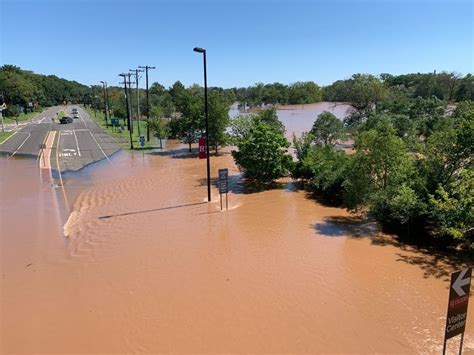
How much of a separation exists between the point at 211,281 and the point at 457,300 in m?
6.44

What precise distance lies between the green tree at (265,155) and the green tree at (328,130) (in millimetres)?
6715

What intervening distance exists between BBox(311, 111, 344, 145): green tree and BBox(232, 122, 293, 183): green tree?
22.0 ft

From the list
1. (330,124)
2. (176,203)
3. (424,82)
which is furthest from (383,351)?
(424,82)

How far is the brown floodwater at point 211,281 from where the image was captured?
8.25 meters

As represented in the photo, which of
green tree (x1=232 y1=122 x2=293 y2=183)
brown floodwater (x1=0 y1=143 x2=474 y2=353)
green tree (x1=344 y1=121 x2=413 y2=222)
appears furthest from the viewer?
green tree (x1=232 y1=122 x2=293 y2=183)

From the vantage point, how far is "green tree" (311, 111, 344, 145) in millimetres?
26797

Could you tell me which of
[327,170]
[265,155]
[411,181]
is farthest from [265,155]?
[411,181]

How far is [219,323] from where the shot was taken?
345 inches

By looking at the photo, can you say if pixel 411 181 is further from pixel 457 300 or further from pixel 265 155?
pixel 457 300

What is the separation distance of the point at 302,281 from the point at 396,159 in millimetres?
6761

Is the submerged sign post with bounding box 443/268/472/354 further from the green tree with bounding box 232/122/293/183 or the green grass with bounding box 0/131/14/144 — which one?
the green grass with bounding box 0/131/14/144

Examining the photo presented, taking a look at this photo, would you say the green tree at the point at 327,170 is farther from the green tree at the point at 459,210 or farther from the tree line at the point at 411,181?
the green tree at the point at 459,210

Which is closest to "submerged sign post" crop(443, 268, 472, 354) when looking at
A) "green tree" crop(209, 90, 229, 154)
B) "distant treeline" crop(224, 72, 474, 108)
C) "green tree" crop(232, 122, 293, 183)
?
"green tree" crop(232, 122, 293, 183)

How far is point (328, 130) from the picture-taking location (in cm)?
2689
